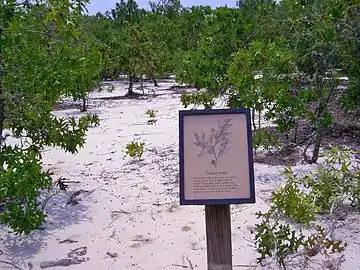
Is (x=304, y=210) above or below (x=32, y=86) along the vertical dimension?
below

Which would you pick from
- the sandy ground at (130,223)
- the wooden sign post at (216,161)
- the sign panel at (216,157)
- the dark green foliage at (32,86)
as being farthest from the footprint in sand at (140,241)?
the sign panel at (216,157)

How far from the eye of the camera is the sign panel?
2561 mm

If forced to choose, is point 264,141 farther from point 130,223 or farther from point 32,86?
point 32,86

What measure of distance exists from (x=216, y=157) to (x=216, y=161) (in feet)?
0.07

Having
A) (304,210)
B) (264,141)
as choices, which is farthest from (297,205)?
(264,141)

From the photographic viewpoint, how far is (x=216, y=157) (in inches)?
103

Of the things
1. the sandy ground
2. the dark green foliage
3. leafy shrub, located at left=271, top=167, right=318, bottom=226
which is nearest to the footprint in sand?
the sandy ground

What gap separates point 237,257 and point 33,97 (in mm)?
2091

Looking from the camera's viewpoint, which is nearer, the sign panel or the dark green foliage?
the sign panel

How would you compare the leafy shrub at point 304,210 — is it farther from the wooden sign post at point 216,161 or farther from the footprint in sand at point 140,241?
the footprint in sand at point 140,241

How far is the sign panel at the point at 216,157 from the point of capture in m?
2.56

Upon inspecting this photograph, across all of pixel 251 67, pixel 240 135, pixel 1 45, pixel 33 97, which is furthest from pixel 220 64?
pixel 240 135

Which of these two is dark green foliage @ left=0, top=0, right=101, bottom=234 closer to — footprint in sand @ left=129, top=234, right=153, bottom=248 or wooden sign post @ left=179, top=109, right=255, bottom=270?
footprint in sand @ left=129, top=234, right=153, bottom=248

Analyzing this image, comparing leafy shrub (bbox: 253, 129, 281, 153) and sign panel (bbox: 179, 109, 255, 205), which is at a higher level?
sign panel (bbox: 179, 109, 255, 205)
